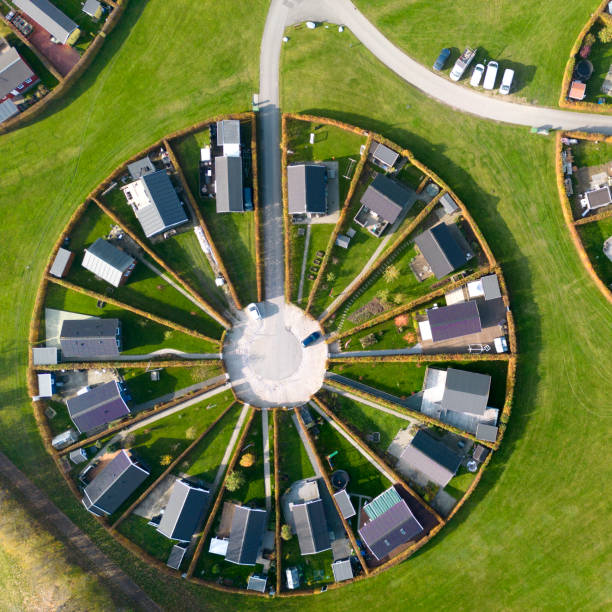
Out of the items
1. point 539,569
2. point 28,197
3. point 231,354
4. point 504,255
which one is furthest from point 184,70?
point 539,569

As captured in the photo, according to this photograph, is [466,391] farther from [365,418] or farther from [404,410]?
[365,418]

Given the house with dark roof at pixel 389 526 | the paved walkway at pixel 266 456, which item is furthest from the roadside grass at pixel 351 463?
the paved walkway at pixel 266 456

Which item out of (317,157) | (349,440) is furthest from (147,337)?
(317,157)

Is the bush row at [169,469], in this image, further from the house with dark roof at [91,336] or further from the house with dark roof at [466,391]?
the house with dark roof at [466,391]

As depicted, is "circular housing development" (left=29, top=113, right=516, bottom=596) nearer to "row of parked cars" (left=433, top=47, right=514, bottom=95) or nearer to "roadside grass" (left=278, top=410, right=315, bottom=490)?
"roadside grass" (left=278, top=410, right=315, bottom=490)

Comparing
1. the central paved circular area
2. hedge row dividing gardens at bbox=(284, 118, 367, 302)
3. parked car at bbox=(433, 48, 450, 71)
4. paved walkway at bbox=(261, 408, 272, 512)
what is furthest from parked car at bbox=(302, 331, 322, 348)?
parked car at bbox=(433, 48, 450, 71)
